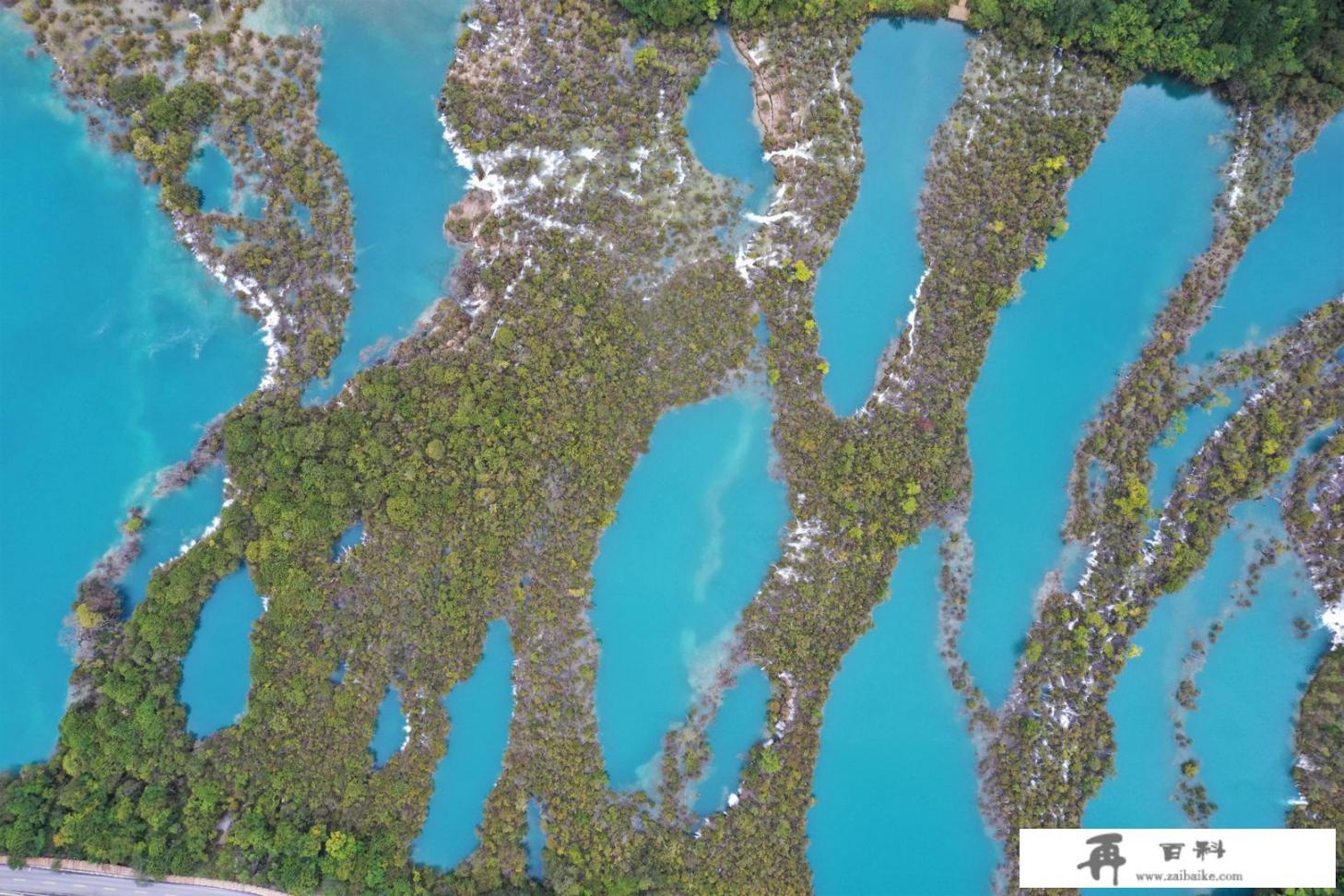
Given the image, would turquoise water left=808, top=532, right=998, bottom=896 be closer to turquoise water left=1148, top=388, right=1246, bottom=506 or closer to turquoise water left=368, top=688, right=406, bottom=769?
turquoise water left=1148, top=388, right=1246, bottom=506

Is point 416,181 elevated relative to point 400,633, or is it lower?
elevated

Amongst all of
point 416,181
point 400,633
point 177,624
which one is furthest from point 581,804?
point 416,181

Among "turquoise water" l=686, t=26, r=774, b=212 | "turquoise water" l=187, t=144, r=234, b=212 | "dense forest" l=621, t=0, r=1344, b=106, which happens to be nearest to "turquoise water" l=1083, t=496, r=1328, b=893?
"dense forest" l=621, t=0, r=1344, b=106

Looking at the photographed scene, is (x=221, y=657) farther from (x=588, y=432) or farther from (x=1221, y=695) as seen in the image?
(x=1221, y=695)

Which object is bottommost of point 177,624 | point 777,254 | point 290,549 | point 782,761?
point 782,761

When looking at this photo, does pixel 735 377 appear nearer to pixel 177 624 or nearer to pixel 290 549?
pixel 290 549

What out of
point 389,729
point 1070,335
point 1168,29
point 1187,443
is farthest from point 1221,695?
point 389,729

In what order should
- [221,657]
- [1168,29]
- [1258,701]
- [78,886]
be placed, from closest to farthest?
[1168,29] → [78,886] → [1258,701] → [221,657]
